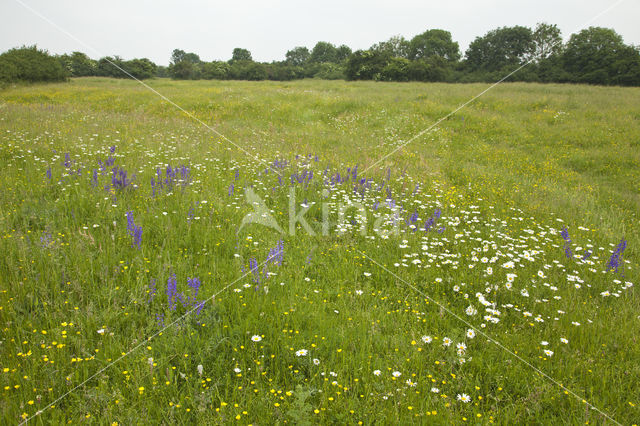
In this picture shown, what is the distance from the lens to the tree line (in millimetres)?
33375

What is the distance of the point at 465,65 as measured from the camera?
61125 millimetres

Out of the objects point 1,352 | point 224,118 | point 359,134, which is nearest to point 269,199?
point 1,352

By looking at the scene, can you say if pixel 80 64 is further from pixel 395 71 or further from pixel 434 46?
pixel 434 46

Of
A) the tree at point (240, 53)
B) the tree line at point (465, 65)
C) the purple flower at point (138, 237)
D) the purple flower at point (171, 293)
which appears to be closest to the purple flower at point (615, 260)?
the purple flower at point (171, 293)

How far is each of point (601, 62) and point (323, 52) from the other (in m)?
77.6

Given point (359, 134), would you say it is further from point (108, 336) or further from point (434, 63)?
point (434, 63)

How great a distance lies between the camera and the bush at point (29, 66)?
27719mm

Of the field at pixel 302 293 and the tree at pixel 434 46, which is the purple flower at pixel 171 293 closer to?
the field at pixel 302 293

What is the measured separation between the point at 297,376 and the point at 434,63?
2341 inches

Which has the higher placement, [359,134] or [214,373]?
[359,134]

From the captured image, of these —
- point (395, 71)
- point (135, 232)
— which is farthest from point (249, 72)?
point (135, 232)

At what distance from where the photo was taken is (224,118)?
651 inches

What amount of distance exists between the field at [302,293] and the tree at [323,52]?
10408 cm

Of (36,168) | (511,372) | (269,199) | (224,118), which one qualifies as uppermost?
(224,118)
